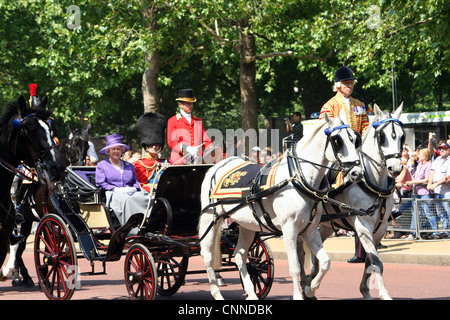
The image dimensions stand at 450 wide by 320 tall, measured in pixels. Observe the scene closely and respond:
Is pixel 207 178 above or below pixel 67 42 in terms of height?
below

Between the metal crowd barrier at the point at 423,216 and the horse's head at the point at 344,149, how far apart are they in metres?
7.91

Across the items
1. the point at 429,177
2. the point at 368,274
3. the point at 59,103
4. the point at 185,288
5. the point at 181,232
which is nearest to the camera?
the point at 368,274

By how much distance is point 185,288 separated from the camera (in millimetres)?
11117

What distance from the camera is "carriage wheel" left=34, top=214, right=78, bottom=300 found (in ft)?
29.8

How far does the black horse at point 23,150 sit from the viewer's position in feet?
27.6

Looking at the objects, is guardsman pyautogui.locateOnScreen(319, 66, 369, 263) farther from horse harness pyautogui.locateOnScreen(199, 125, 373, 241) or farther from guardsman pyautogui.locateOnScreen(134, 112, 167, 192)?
guardsman pyautogui.locateOnScreen(134, 112, 167, 192)

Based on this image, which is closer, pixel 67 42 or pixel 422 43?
pixel 422 43

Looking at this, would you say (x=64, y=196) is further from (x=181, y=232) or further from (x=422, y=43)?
A: (x=422, y=43)

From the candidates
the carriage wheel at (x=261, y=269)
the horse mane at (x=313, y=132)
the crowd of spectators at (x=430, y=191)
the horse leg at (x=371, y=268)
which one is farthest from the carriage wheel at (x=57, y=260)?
the crowd of spectators at (x=430, y=191)

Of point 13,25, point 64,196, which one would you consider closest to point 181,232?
point 64,196

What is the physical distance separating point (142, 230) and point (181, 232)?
0.54 metres

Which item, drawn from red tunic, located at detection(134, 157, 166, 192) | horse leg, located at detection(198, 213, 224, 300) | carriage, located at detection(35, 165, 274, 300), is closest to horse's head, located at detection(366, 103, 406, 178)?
carriage, located at detection(35, 165, 274, 300)

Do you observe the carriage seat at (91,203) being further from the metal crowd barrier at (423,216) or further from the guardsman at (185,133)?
the metal crowd barrier at (423,216)

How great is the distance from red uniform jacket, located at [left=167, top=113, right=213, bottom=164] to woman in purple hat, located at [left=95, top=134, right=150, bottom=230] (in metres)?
0.59
